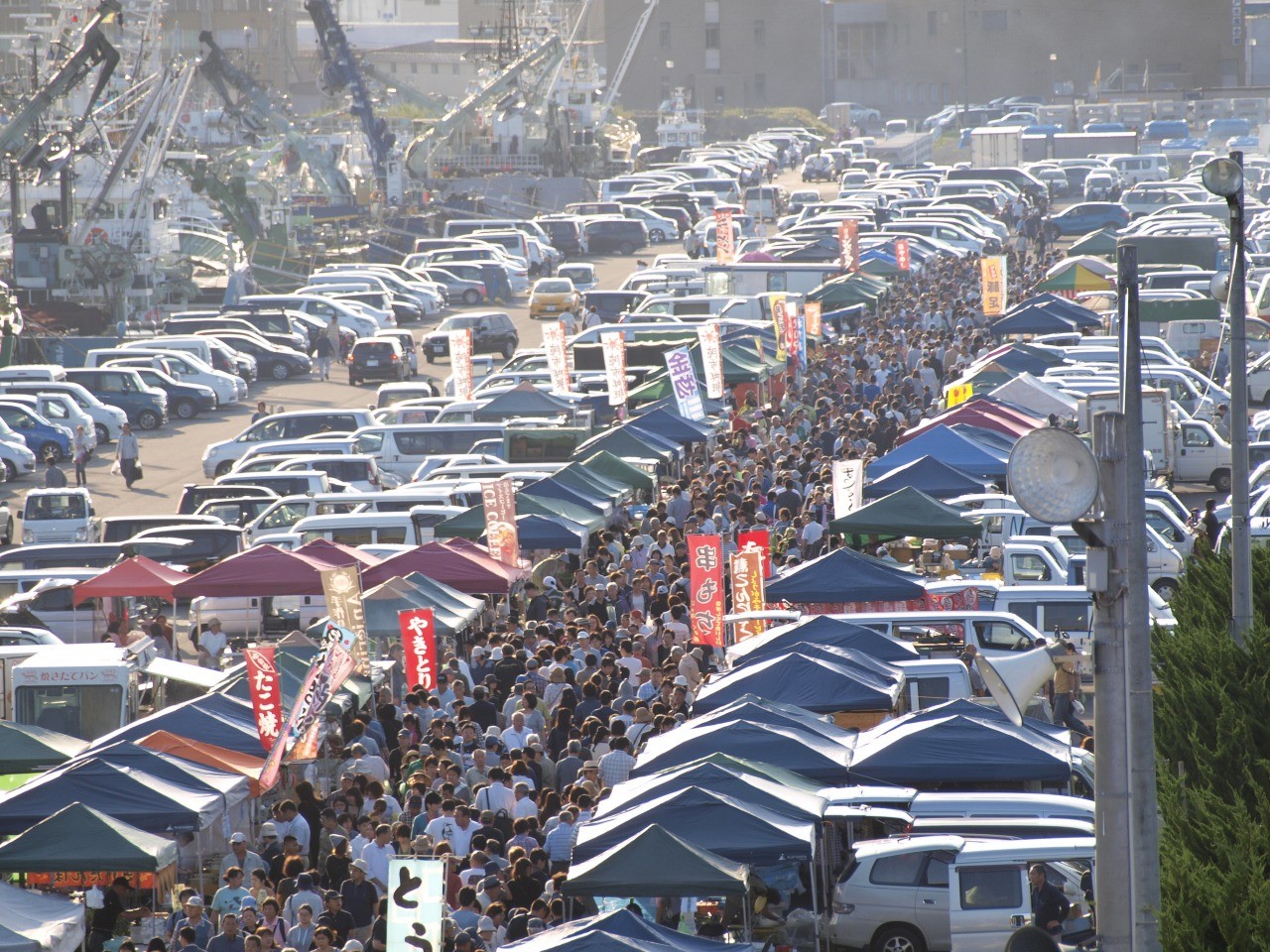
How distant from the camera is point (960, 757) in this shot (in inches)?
547

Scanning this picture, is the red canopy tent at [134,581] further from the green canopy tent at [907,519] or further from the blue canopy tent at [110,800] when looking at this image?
the blue canopy tent at [110,800]

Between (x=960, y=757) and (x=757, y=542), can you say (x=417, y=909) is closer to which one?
(x=960, y=757)

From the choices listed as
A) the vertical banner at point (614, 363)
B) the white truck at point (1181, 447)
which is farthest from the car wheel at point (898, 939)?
the vertical banner at point (614, 363)

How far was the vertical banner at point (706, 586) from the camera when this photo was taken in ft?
58.3

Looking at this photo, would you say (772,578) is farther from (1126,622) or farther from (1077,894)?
(1126,622)

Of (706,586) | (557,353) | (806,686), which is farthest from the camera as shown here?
(557,353)

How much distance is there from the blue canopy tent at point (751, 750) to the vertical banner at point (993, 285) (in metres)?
23.5

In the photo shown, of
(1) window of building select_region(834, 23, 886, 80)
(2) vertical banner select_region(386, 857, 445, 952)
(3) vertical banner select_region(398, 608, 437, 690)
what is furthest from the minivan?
(1) window of building select_region(834, 23, 886, 80)

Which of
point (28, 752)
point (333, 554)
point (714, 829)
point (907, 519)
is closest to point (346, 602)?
point (28, 752)

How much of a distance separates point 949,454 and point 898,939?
12.1 meters

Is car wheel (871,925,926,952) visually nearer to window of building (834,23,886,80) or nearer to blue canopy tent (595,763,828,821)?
blue canopy tent (595,763,828,821)

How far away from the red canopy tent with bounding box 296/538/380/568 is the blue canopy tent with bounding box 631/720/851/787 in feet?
24.5

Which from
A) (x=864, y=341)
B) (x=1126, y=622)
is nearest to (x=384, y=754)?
(x=1126, y=622)

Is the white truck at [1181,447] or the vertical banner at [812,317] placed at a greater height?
the vertical banner at [812,317]
